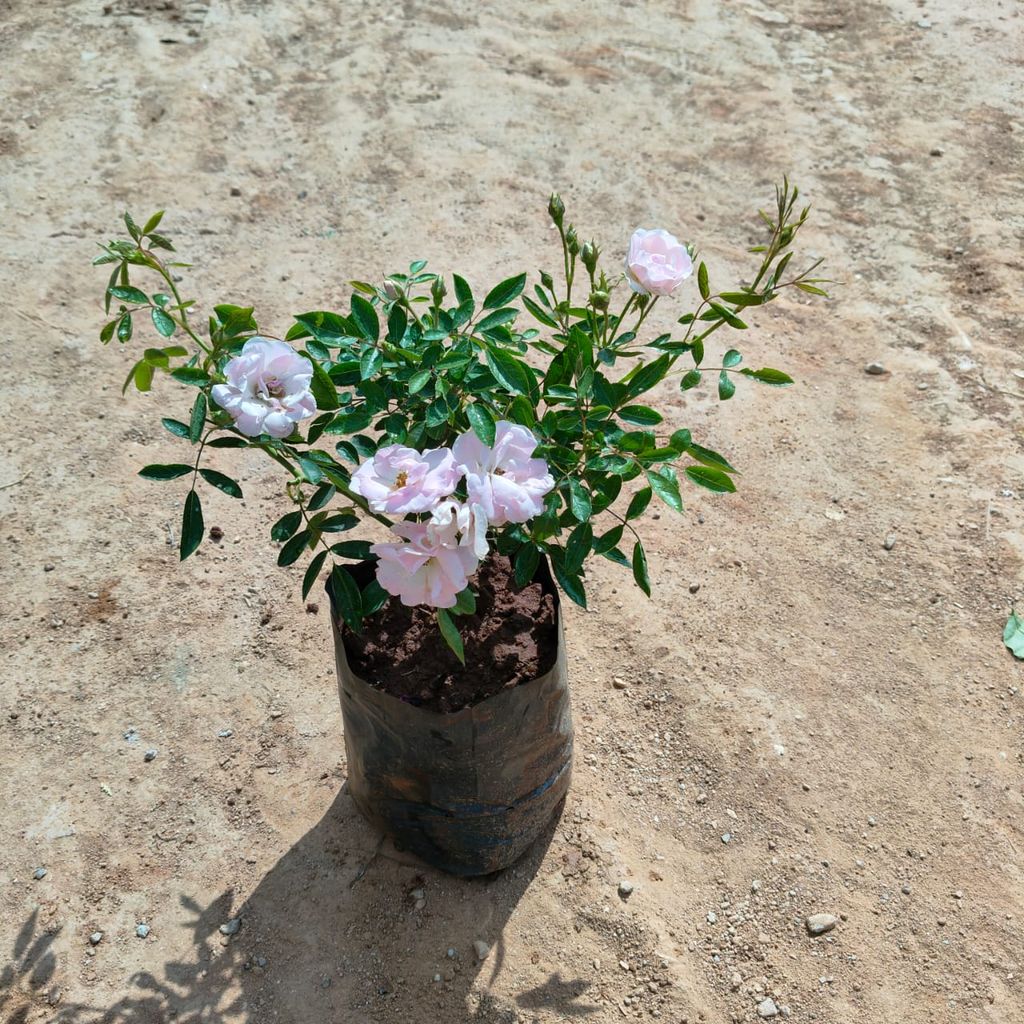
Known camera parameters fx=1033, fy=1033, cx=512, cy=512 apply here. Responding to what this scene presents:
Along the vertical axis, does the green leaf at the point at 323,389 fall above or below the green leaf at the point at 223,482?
above

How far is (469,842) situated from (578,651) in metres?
0.69

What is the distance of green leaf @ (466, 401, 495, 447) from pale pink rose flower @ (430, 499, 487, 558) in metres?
0.14

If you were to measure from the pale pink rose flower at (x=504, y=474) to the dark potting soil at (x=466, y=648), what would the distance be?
480 mm

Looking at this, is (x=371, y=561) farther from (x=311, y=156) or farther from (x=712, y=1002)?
(x=311, y=156)

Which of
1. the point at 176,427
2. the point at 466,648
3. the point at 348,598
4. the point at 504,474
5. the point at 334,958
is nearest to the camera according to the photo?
the point at 504,474

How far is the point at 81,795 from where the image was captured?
7.65 feet

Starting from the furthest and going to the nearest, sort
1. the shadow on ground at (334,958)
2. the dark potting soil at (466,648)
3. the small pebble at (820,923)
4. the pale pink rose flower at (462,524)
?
the small pebble at (820,923) → the shadow on ground at (334,958) → the dark potting soil at (466,648) → the pale pink rose flower at (462,524)

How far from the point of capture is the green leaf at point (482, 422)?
142 cm

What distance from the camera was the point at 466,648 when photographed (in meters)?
1.89

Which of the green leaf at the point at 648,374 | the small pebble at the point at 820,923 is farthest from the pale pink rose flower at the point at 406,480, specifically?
the small pebble at the point at 820,923

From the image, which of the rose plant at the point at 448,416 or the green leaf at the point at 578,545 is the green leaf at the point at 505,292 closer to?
the rose plant at the point at 448,416

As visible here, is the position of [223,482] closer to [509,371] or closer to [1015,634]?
[509,371]

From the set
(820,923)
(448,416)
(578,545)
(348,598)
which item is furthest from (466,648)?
(820,923)

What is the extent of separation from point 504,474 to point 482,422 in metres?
0.11
